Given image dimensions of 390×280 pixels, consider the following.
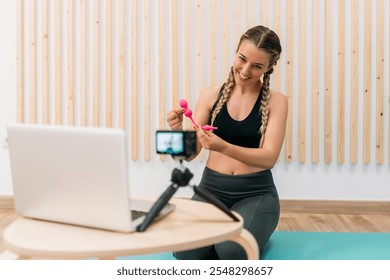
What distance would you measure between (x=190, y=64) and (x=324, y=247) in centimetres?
155

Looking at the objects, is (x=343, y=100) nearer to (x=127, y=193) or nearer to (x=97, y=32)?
(x=97, y=32)

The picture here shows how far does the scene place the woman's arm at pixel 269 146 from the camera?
6.29 ft

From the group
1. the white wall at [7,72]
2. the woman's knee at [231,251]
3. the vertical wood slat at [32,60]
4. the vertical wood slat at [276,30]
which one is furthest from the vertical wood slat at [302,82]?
the white wall at [7,72]

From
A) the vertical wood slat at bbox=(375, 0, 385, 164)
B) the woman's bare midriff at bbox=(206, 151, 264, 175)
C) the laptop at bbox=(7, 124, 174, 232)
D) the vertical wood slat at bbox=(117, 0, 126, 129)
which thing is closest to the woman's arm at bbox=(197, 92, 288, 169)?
the woman's bare midriff at bbox=(206, 151, 264, 175)

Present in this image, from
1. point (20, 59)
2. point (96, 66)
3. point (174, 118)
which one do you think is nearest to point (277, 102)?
point (174, 118)

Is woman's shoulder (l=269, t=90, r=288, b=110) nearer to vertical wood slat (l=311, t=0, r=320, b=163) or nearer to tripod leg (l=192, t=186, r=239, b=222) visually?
vertical wood slat (l=311, t=0, r=320, b=163)

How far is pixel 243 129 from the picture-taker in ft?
7.41

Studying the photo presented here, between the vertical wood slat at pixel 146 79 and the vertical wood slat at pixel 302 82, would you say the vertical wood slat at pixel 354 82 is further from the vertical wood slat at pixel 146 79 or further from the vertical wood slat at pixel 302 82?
the vertical wood slat at pixel 146 79

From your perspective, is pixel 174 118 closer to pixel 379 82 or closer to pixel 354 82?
pixel 354 82

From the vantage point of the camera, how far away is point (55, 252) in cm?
101

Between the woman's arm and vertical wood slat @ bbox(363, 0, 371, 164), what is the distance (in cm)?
111

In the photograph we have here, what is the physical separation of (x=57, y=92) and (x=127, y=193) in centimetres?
246

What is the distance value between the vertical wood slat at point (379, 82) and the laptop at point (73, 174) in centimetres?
243

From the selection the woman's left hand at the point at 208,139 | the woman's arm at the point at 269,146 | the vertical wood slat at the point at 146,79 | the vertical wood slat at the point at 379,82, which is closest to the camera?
the woman's left hand at the point at 208,139
